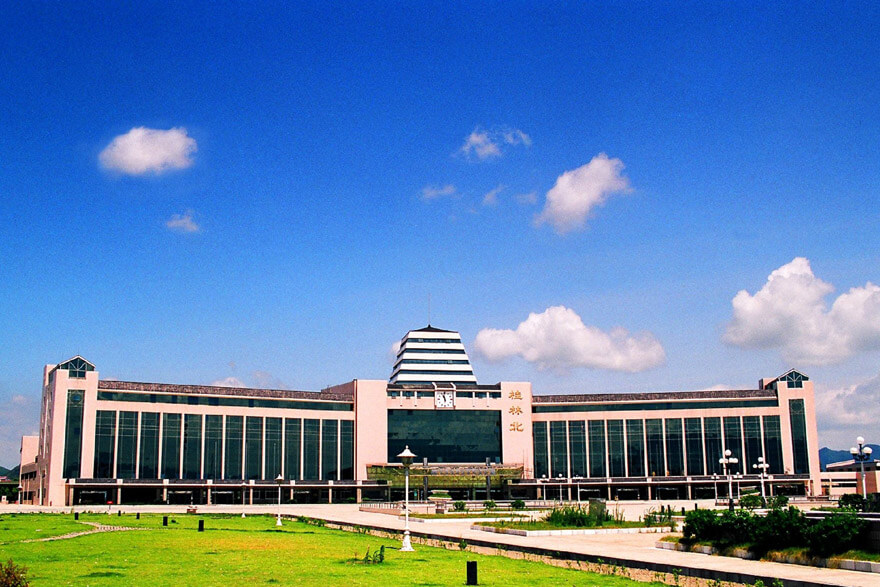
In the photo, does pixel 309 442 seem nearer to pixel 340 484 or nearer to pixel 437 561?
pixel 340 484

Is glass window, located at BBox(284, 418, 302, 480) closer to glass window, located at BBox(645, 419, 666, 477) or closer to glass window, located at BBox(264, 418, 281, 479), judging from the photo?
glass window, located at BBox(264, 418, 281, 479)

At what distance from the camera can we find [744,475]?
11088 centimetres

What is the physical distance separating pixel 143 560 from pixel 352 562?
693cm

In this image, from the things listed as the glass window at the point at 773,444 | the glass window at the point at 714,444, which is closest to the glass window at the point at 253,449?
the glass window at the point at 714,444

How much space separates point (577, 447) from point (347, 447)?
31.3m

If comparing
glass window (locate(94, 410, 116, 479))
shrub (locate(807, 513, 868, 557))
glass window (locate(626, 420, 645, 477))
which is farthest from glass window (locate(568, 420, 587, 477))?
shrub (locate(807, 513, 868, 557))

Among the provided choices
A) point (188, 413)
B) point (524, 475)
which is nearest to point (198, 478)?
point (188, 413)

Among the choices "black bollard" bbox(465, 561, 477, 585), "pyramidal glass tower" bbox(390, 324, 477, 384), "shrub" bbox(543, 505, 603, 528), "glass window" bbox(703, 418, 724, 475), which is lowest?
"shrub" bbox(543, 505, 603, 528)

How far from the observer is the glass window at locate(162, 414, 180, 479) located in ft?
339

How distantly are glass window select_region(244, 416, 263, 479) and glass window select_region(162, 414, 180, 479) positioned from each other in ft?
27.9

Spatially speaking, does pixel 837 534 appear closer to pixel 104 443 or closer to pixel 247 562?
pixel 247 562

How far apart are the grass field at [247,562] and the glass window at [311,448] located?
70.5 meters

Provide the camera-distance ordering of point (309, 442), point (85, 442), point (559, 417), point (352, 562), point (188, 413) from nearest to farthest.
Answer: point (352, 562) < point (85, 442) < point (188, 413) < point (309, 442) < point (559, 417)

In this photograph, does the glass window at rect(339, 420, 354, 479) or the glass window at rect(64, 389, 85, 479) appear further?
the glass window at rect(339, 420, 354, 479)
